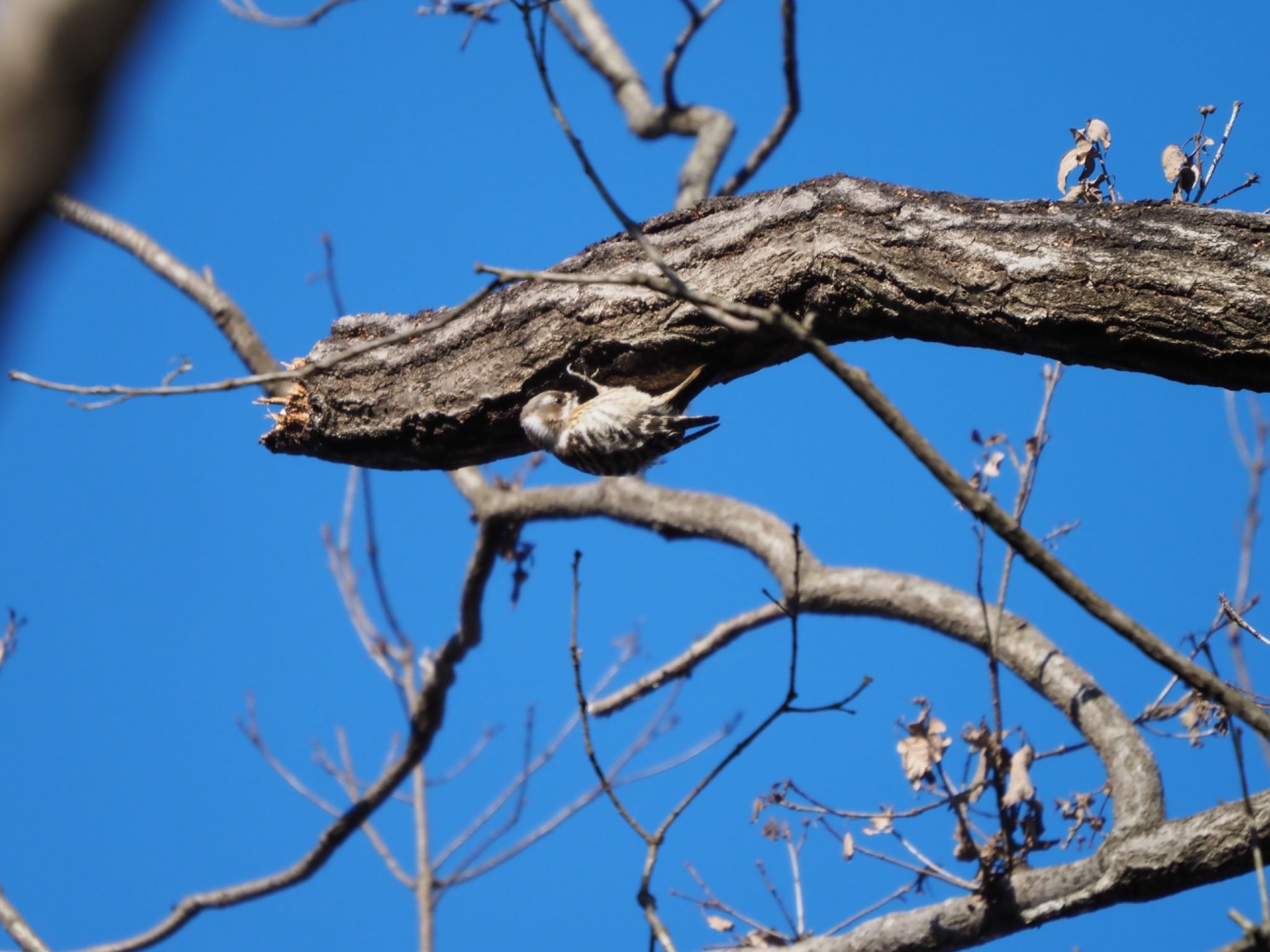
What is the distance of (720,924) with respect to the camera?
3.69 m

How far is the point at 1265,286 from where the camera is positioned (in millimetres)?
2367

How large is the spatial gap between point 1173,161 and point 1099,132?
197 millimetres

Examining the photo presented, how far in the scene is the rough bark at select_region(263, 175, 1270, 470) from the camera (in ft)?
7.90

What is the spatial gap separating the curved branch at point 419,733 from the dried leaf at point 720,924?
5.63 feet

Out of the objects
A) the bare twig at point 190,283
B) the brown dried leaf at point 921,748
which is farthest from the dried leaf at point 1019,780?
the bare twig at point 190,283

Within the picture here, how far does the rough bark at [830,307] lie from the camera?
2.41 m

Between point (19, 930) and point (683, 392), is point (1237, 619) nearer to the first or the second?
point (683, 392)

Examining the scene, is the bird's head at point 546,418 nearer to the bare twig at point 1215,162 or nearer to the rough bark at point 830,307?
the rough bark at point 830,307

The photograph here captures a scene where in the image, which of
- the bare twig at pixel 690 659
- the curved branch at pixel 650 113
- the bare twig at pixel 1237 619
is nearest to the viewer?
the bare twig at pixel 1237 619

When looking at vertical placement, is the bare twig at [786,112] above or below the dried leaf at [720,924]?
above

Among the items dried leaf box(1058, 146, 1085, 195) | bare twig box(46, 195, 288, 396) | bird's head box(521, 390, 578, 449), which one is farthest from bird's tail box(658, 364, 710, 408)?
bare twig box(46, 195, 288, 396)

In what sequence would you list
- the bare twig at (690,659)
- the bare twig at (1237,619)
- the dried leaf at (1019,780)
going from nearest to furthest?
the bare twig at (1237,619)
the dried leaf at (1019,780)
the bare twig at (690,659)

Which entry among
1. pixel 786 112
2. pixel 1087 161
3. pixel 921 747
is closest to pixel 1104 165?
pixel 1087 161

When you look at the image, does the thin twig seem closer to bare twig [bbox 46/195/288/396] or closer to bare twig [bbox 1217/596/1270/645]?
bare twig [bbox 1217/596/1270/645]
